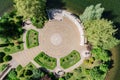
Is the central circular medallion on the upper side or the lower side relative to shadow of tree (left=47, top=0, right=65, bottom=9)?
lower

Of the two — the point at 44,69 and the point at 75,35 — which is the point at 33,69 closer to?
the point at 44,69

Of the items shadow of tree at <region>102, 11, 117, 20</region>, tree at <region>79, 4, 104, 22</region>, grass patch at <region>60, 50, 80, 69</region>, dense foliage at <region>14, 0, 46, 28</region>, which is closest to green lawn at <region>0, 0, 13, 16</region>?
dense foliage at <region>14, 0, 46, 28</region>

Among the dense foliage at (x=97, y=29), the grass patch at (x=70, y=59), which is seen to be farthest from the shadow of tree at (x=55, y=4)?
the grass patch at (x=70, y=59)

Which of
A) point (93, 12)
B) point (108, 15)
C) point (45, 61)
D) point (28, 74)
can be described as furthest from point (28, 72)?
point (108, 15)

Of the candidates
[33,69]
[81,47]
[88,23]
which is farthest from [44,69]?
[88,23]

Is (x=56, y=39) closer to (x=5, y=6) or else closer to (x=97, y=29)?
(x=97, y=29)

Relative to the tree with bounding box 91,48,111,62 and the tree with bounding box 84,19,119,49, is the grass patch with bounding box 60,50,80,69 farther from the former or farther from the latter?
the tree with bounding box 84,19,119,49
